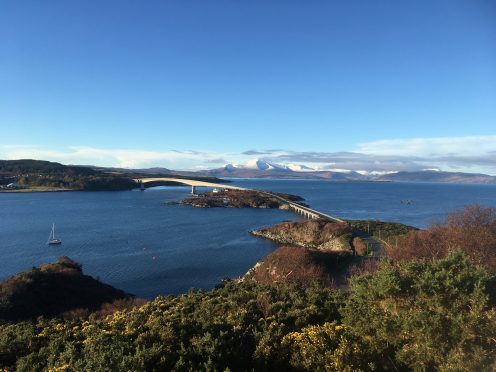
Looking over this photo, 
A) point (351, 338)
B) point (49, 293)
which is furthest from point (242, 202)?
point (351, 338)

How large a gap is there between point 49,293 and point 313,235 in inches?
1164

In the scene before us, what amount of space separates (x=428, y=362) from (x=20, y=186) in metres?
126

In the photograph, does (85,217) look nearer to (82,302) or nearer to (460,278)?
(82,302)

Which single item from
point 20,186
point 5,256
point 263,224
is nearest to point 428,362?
point 5,256

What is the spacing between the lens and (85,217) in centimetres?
6119

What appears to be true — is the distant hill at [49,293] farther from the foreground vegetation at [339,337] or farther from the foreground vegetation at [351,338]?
the foreground vegetation at [351,338]

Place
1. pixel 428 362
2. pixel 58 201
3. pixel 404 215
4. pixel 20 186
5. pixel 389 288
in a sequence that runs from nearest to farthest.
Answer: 1. pixel 428 362
2. pixel 389 288
3. pixel 404 215
4. pixel 58 201
5. pixel 20 186

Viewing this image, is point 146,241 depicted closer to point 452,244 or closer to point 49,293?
point 49,293

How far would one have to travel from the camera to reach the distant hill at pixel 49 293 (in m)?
19.2

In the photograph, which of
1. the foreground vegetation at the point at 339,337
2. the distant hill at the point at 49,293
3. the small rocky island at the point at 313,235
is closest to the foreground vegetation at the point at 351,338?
the foreground vegetation at the point at 339,337

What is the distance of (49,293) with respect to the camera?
70.6 ft

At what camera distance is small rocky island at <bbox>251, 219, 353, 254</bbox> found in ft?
134

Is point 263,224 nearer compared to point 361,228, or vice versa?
point 361,228

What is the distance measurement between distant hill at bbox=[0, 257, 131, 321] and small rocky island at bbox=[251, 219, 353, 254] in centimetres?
2290
